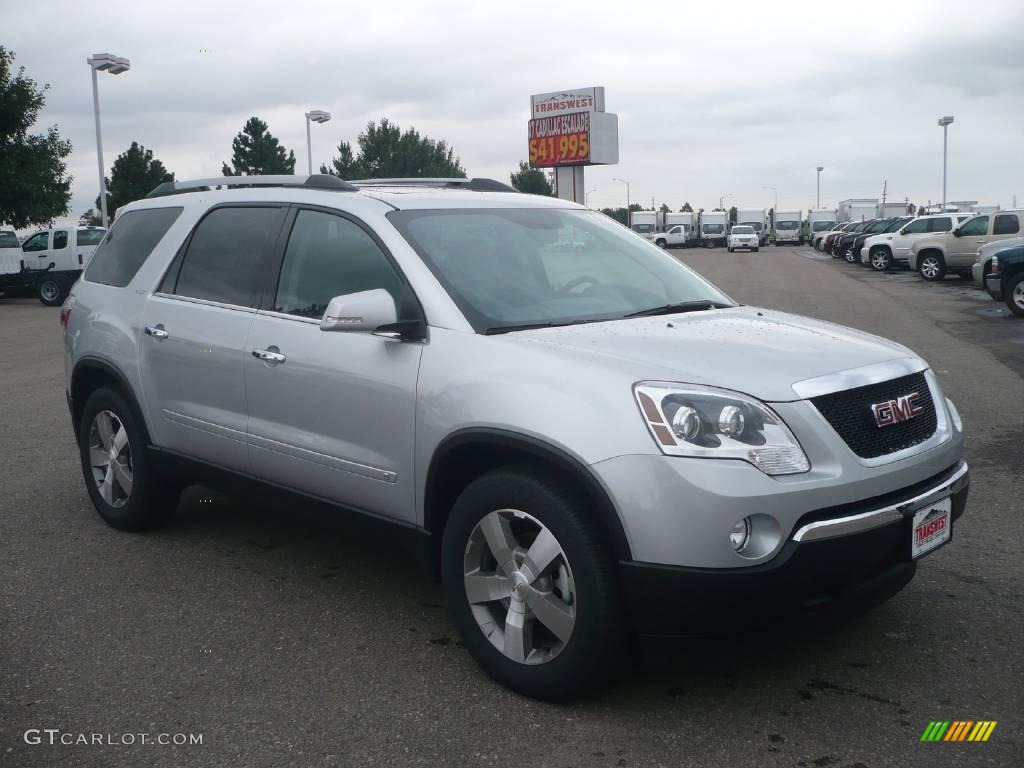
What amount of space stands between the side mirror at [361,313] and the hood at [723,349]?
1.48ft

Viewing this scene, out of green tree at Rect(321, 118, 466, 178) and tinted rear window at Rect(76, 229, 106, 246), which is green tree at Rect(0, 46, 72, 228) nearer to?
tinted rear window at Rect(76, 229, 106, 246)

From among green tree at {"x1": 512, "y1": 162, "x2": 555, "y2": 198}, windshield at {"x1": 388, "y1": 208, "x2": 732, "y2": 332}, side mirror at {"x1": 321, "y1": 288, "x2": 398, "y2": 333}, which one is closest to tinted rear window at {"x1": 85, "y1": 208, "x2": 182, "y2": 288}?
A: windshield at {"x1": 388, "y1": 208, "x2": 732, "y2": 332}

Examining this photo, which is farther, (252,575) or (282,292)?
(252,575)

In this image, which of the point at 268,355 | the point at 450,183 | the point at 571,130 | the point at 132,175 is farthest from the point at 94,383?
the point at 132,175

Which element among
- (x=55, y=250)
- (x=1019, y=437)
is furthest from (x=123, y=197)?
(x=1019, y=437)

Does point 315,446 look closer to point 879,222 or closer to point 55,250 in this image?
point 55,250

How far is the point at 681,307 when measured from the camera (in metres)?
4.35

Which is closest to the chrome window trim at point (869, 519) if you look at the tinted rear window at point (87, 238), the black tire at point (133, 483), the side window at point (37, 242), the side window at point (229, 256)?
the side window at point (229, 256)

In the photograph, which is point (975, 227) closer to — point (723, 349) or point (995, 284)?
point (995, 284)

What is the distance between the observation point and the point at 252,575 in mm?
4910

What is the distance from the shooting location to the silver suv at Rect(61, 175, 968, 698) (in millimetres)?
3133

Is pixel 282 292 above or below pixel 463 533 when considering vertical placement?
above

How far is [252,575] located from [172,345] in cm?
114

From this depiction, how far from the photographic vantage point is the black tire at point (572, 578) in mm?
3223
